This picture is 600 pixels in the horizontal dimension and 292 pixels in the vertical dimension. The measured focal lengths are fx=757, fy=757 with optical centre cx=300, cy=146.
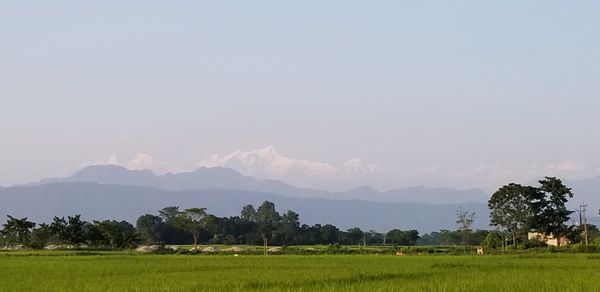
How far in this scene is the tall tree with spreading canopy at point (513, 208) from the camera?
7181 centimetres

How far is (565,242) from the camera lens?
7200 centimetres

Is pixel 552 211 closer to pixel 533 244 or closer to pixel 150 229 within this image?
pixel 533 244

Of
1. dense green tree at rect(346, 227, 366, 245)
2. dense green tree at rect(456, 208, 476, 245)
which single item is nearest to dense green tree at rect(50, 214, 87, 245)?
dense green tree at rect(346, 227, 366, 245)

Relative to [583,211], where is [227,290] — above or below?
below

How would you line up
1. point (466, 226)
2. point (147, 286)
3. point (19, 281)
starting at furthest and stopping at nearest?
point (466, 226), point (19, 281), point (147, 286)

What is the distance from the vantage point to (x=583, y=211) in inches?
2825

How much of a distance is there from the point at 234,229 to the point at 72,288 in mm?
83285

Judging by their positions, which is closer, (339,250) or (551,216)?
(339,250)

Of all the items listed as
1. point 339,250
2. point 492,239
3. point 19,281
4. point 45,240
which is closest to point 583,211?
point 492,239

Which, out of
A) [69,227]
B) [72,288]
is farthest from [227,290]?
[69,227]

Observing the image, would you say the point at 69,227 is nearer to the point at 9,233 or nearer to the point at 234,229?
the point at 9,233

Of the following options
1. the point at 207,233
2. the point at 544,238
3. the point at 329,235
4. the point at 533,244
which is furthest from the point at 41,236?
the point at 544,238

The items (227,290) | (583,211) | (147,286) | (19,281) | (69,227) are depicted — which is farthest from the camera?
(583,211)

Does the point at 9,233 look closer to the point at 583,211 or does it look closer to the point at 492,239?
the point at 492,239
